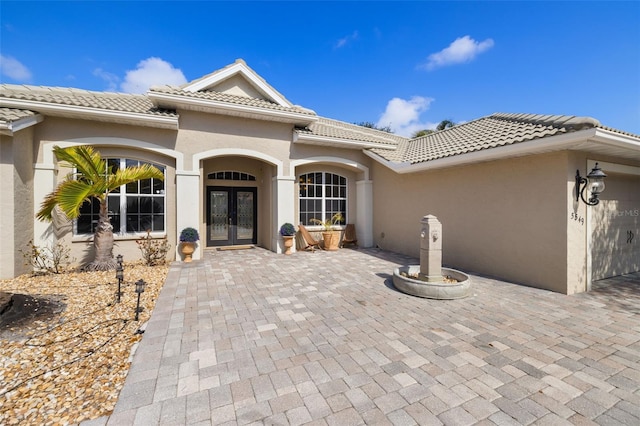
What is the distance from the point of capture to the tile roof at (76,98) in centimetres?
701

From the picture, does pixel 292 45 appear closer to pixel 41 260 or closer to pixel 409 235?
pixel 409 235

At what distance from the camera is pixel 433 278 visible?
5.78 metres

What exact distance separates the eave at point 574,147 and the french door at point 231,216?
8.00 metres

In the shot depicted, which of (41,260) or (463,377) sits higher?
(41,260)

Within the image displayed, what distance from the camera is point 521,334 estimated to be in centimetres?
390

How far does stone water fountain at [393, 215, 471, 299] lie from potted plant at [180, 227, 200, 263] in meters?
6.20

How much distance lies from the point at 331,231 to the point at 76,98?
928 cm

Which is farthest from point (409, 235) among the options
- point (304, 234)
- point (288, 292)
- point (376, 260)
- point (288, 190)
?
point (288, 292)

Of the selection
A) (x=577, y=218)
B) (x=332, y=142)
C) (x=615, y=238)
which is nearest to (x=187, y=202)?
(x=332, y=142)

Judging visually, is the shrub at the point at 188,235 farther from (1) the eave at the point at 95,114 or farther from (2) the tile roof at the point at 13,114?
(2) the tile roof at the point at 13,114

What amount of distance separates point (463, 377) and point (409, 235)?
7078 mm

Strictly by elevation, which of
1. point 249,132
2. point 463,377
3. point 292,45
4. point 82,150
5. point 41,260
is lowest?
point 463,377

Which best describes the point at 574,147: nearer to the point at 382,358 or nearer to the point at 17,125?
the point at 382,358

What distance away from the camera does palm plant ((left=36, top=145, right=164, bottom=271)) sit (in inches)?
256
